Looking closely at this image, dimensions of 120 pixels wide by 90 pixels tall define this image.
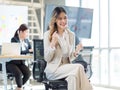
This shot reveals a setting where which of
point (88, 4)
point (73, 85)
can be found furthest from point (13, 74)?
point (88, 4)

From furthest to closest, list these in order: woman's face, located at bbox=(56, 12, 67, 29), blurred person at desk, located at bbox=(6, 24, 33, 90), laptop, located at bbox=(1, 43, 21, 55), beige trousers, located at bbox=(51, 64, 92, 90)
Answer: blurred person at desk, located at bbox=(6, 24, 33, 90)
laptop, located at bbox=(1, 43, 21, 55)
woman's face, located at bbox=(56, 12, 67, 29)
beige trousers, located at bbox=(51, 64, 92, 90)

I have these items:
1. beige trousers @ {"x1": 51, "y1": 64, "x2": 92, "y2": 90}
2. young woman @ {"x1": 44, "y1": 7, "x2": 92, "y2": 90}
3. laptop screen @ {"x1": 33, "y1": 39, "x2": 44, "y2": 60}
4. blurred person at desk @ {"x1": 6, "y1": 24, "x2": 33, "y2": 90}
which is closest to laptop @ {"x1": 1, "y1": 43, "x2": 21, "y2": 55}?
laptop screen @ {"x1": 33, "y1": 39, "x2": 44, "y2": 60}

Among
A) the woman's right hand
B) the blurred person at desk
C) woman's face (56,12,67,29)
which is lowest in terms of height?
the blurred person at desk

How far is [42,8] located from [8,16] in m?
1.42

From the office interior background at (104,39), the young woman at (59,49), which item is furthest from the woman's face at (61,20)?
the office interior background at (104,39)

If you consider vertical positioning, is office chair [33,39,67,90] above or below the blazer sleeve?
below

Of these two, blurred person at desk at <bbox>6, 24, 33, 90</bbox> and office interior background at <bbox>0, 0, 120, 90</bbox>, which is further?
office interior background at <bbox>0, 0, 120, 90</bbox>

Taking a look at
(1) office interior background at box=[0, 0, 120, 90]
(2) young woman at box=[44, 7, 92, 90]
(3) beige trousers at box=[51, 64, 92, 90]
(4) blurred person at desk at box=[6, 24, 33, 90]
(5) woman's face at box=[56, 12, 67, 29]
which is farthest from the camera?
(1) office interior background at box=[0, 0, 120, 90]

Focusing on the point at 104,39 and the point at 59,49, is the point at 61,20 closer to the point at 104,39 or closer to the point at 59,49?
the point at 59,49

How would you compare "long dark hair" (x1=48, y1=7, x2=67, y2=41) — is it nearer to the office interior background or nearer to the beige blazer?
the beige blazer

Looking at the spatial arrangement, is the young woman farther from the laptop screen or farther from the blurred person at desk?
the blurred person at desk

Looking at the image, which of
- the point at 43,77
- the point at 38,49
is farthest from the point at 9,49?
the point at 43,77

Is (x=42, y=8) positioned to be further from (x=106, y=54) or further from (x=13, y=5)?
(x=106, y=54)

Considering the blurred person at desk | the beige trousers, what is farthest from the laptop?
the beige trousers
